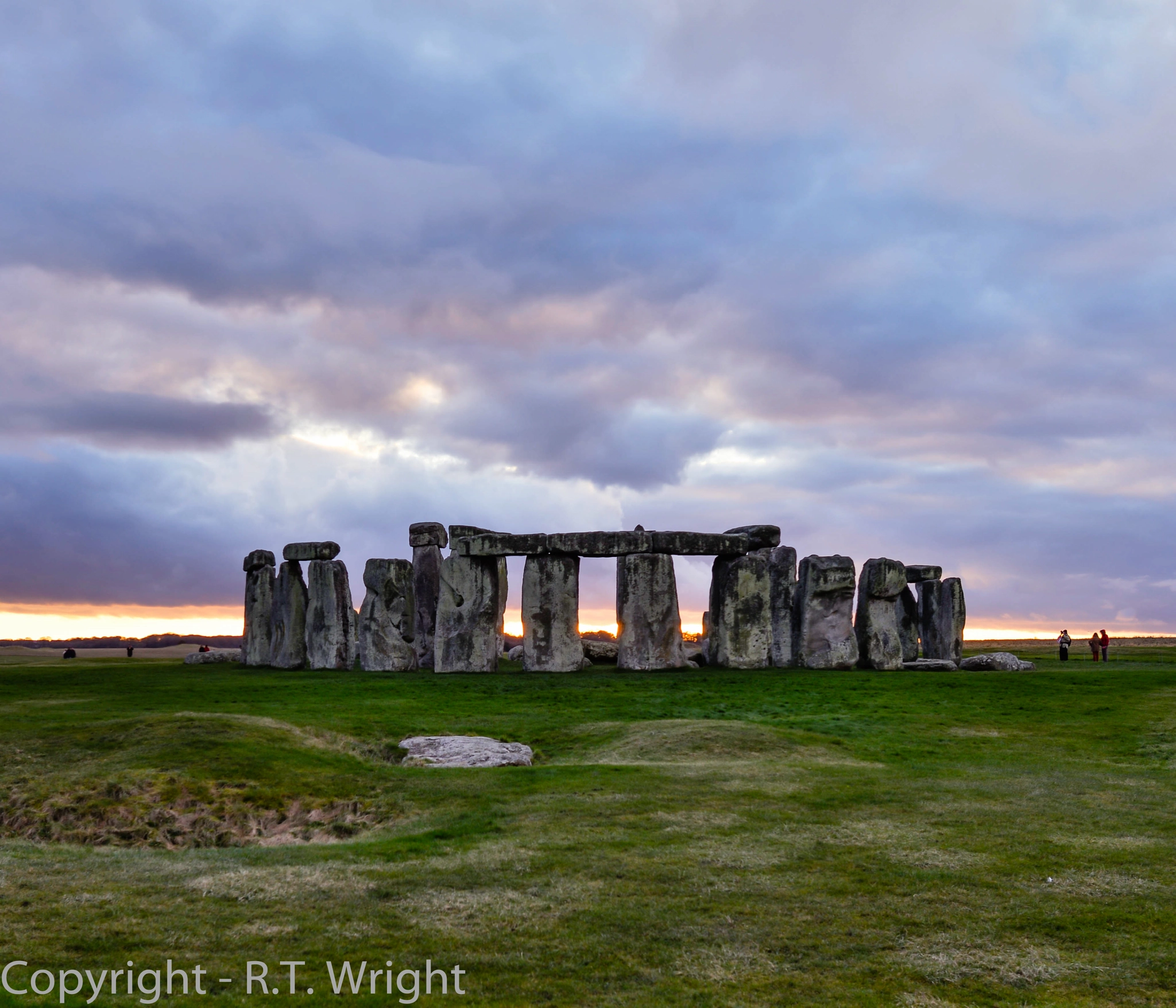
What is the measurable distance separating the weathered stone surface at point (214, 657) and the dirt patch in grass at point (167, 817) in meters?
25.5

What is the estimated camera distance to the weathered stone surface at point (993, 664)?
3170 cm

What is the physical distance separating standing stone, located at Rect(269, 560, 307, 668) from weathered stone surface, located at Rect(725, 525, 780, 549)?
14.6 meters

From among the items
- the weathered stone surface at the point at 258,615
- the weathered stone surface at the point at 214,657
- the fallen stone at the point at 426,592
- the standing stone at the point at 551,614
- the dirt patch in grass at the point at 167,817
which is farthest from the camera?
the weathered stone surface at the point at 214,657

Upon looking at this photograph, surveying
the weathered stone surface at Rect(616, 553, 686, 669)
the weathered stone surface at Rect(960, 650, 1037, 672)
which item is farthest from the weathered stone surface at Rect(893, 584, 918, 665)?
the weathered stone surface at Rect(616, 553, 686, 669)

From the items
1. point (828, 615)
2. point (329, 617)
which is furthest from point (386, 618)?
point (828, 615)

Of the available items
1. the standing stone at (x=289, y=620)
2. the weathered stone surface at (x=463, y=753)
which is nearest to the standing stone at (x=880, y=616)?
the weathered stone surface at (x=463, y=753)

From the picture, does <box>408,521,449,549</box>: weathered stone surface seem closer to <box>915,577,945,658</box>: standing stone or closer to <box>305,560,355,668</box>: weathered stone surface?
<box>305,560,355,668</box>: weathered stone surface

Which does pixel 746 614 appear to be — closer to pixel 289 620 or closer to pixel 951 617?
pixel 951 617

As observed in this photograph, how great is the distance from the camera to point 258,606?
35.8 m

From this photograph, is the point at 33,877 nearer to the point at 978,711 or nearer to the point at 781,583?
the point at 978,711

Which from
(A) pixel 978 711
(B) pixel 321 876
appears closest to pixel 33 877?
(B) pixel 321 876

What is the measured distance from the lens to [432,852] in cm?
995

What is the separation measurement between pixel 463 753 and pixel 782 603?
58.7 ft

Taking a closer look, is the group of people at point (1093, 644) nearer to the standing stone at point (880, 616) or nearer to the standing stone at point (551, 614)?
the standing stone at point (880, 616)
